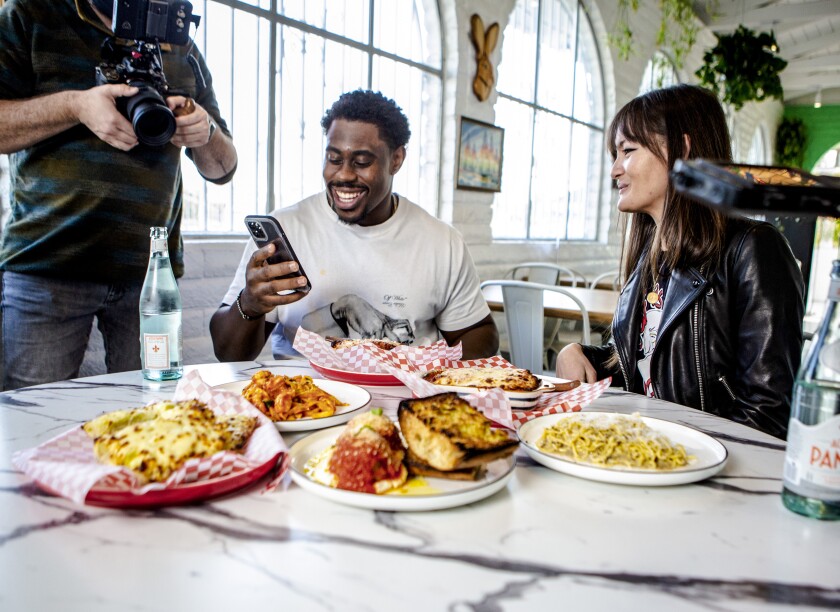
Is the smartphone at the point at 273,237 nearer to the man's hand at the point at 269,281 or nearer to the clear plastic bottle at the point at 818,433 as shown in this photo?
the man's hand at the point at 269,281

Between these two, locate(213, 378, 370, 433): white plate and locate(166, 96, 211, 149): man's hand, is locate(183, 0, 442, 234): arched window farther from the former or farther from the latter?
locate(213, 378, 370, 433): white plate

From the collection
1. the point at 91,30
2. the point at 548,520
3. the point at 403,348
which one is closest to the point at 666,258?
the point at 403,348

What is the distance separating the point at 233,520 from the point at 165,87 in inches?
51.8

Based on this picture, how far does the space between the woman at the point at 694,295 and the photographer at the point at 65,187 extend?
3.82ft

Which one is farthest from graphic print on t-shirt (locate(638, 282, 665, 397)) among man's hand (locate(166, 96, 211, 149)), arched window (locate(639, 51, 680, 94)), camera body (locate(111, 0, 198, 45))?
arched window (locate(639, 51, 680, 94))

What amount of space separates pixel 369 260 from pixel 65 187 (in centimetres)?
84

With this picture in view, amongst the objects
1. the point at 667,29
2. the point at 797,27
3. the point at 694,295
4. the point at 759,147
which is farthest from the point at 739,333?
the point at 759,147

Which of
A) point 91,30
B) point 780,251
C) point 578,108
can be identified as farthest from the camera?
point 578,108

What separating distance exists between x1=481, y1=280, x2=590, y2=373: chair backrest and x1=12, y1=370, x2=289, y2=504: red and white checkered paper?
2153 mm

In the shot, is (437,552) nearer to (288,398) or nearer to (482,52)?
(288,398)

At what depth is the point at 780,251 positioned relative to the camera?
139 cm

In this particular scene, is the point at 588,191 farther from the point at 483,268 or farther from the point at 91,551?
the point at 91,551

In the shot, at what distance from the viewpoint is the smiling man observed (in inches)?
72.1

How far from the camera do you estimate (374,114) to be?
1.92 metres
